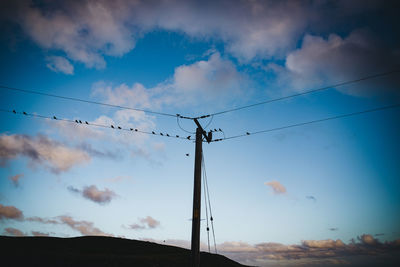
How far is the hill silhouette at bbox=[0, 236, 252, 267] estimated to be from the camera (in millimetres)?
28547

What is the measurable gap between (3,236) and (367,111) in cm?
6221

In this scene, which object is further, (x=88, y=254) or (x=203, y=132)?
(x=88, y=254)

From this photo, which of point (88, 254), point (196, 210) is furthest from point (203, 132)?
point (88, 254)

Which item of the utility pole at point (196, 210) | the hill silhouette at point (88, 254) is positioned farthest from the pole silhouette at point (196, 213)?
the hill silhouette at point (88, 254)

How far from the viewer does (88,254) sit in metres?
36.0

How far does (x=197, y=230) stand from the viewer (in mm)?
13141

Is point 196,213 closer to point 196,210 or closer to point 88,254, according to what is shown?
point 196,210

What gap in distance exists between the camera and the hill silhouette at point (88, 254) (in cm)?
2855

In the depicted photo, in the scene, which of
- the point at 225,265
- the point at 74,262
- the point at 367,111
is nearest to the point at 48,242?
the point at 74,262

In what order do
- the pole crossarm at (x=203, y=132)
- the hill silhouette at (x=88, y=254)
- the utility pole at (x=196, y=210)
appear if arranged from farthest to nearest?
the hill silhouette at (x=88, y=254) < the pole crossarm at (x=203, y=132) < the utility pole at (x=196, y=210)

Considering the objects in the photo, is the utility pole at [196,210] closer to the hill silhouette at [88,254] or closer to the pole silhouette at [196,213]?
the pole silhouette at [196,213]

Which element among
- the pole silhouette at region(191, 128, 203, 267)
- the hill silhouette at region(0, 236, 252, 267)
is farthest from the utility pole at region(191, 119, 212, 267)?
the hill silhouette at region(0, 236, 252, 267)

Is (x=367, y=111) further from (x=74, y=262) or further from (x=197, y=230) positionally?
(x=74, y=262)

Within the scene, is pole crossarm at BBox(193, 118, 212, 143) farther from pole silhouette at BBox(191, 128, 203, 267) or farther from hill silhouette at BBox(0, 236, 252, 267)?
hill silhouette at BBox(0, 236, 252, 267)
